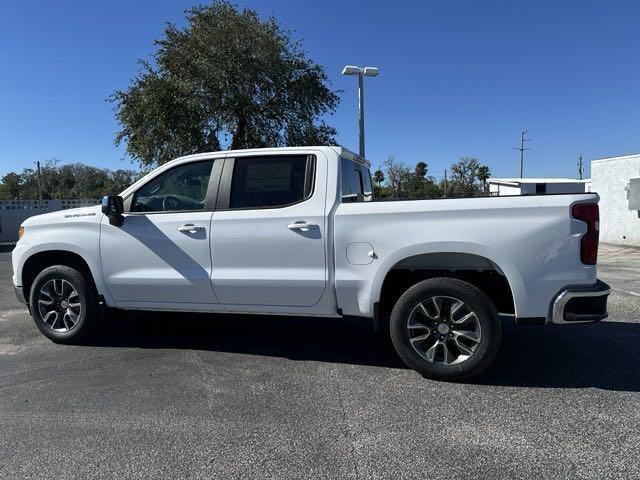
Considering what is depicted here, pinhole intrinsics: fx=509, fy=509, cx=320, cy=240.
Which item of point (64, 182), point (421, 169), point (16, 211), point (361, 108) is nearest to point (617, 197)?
point (361, 108)

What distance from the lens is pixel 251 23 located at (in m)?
17.9

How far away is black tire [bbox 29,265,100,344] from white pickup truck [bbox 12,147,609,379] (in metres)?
0.01

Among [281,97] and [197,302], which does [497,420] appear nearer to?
[197,302]

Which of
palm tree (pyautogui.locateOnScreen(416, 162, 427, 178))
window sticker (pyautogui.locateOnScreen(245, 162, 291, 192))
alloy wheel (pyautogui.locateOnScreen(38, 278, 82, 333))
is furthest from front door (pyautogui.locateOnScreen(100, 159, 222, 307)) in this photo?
palm tree (pyautogui.locateOnScreen(416, 162, 427, 178))

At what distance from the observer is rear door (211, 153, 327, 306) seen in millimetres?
4492

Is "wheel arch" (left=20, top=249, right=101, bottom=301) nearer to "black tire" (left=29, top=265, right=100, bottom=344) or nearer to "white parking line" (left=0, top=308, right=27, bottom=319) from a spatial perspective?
"black tire" (left=29, top=265, right=100, bottom=344)

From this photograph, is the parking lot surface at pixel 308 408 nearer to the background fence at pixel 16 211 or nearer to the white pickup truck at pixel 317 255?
the white pickup truck at pixel 317 255

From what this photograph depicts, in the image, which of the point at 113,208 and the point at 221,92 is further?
the point at 221,92

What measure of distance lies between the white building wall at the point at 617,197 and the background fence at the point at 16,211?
19.9 meters

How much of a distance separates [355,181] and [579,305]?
241 centimetres

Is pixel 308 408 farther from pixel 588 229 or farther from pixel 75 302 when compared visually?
pixel 75 302

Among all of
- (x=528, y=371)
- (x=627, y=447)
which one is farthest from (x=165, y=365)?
(x=627, y=447)

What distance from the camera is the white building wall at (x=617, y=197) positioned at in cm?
1741

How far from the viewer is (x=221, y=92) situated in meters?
17.5
